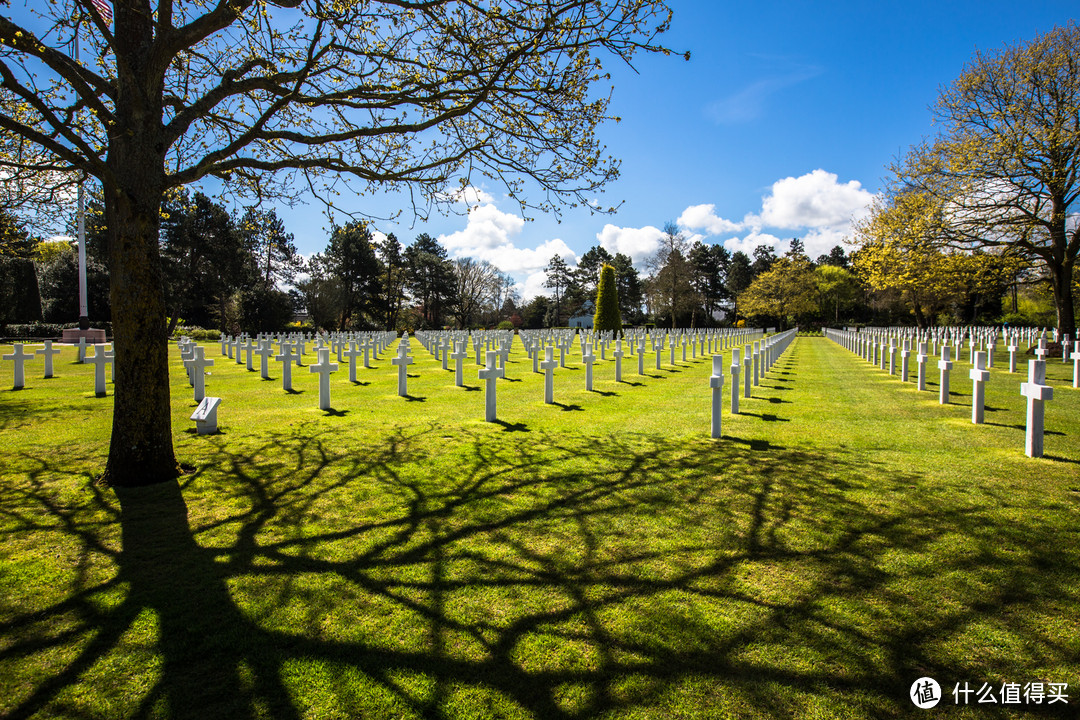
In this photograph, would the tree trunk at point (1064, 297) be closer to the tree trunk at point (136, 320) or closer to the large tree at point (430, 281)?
the tree trunk at point (136, 320)

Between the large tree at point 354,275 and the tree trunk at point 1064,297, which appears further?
the large tree at point 354,275

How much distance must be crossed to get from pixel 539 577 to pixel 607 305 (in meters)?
33.5

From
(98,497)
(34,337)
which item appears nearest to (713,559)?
(98,497)

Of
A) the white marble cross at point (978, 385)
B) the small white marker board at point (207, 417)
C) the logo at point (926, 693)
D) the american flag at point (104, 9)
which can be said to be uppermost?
the american flag at point (104, 9)

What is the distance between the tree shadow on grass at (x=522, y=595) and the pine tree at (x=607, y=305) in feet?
103

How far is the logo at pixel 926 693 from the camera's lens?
2.12 metres

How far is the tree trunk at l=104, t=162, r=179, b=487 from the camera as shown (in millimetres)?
4730

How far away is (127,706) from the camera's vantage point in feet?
6.77

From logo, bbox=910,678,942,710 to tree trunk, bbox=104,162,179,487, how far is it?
5.89 meters

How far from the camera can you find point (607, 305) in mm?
35906

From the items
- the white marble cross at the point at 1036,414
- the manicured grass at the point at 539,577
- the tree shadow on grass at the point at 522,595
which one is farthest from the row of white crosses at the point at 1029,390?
the tree shadow on grass at the point at 522,595

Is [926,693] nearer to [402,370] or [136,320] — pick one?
[136,320]

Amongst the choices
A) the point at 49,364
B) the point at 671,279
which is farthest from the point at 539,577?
the point at 671,279

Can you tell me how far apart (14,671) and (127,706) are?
69cm
